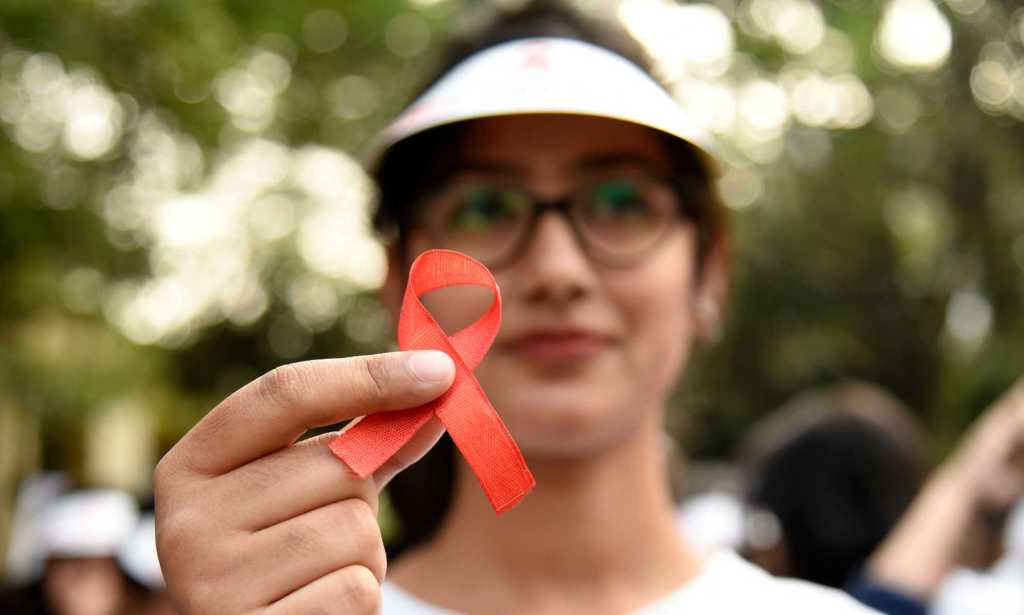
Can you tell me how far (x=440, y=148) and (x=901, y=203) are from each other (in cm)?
1860

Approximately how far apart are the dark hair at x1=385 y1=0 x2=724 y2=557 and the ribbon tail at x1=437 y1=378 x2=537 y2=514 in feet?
2.64

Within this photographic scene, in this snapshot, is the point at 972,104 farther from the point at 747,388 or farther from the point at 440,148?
the point at 440,148

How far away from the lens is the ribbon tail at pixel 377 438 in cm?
129

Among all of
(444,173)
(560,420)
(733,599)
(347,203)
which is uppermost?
(444,173)

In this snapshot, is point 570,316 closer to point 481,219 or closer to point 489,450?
point 481,219

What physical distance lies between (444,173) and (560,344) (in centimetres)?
38

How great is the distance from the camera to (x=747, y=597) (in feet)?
6.03

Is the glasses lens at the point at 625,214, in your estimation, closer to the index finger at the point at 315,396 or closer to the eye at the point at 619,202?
the eye at the point at 619,202

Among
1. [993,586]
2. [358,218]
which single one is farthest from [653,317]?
[358,218]

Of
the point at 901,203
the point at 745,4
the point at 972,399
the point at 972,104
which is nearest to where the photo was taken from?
the point at 745,4

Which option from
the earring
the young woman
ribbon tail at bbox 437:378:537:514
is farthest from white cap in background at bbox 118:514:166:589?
ribbon tail at bbox 437:378:537:514

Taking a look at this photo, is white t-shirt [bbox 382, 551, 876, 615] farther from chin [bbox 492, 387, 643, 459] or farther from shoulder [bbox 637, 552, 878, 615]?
chin [bbox 492, 387, 643, 459]

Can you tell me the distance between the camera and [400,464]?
135cm

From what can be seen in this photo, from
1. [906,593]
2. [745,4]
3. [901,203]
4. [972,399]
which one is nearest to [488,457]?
[906,593]
